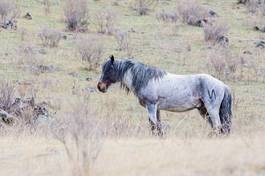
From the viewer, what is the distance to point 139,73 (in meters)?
12.8

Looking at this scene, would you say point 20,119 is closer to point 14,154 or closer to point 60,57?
point 14,154

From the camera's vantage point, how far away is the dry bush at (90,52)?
76.1 ft

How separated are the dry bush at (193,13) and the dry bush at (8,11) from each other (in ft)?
22.7

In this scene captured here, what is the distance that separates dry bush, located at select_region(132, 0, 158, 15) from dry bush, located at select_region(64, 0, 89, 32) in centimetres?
281

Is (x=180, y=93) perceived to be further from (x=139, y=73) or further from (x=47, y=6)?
(x=47, y=6)

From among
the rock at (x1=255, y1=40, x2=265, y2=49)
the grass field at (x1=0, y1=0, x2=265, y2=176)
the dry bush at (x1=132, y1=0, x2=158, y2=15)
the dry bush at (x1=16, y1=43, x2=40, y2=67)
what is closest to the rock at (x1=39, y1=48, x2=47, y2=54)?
the grass field at (x1=0, y1=0, x2=265, y2=176)

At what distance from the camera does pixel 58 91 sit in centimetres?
1956

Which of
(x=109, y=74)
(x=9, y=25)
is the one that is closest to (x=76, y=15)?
(x=9, y=25)

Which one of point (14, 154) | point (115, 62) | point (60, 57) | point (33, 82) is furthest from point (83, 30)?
point (14, 154)

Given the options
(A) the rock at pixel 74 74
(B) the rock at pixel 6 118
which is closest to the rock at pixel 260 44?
(A) the rock at pixel 74 74

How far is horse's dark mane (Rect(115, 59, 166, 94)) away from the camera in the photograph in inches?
502

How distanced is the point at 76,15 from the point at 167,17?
16.7ft

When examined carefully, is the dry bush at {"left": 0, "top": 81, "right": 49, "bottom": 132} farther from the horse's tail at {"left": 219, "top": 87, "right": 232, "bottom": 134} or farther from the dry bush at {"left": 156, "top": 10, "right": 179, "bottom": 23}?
the dry bush at {"left": 156, "top": 10, "right": 179, "bottom": 23}

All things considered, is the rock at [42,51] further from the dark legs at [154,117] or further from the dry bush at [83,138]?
the dry bush at [83,138]
